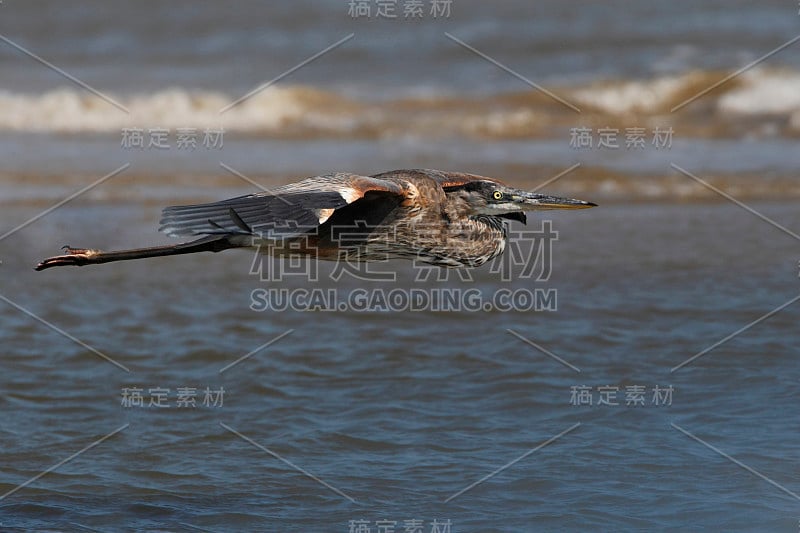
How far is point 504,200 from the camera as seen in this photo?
6.99 m

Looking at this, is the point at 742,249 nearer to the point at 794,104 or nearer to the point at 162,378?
the point at 162,378

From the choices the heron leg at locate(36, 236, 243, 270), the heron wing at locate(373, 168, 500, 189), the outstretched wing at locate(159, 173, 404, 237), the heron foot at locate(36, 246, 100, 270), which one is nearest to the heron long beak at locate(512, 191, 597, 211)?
the heron wing at locate(373, 168, 500, 189)

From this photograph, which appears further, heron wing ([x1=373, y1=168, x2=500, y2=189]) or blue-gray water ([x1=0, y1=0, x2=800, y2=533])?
heron wing ([x1=373, y1=168, x2=500, y2=189])

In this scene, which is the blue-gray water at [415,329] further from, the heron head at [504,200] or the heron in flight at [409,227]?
the heron head at [504,200]

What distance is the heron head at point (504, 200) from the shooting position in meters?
6.95

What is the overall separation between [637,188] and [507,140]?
11.4 ft

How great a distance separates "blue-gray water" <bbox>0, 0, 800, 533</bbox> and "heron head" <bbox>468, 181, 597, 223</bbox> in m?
1.54

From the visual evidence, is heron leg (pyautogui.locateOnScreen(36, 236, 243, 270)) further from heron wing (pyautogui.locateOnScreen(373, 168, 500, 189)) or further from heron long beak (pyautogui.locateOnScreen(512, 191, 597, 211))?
heron long beak (pyautogui.locateOnScreen(512, 191, 597, 211))

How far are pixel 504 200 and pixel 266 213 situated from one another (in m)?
1.64

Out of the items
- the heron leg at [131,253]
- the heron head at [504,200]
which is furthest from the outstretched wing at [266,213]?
the heron head at [504,200]

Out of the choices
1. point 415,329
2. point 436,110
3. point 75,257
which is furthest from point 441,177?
point 436,110

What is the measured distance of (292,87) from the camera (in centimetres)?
2034

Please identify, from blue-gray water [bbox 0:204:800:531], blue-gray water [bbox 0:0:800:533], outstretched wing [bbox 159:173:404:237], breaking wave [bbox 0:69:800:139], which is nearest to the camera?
outstretched wing [bbox 159:173:404:237]

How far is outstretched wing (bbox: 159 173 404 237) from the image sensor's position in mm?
5863
